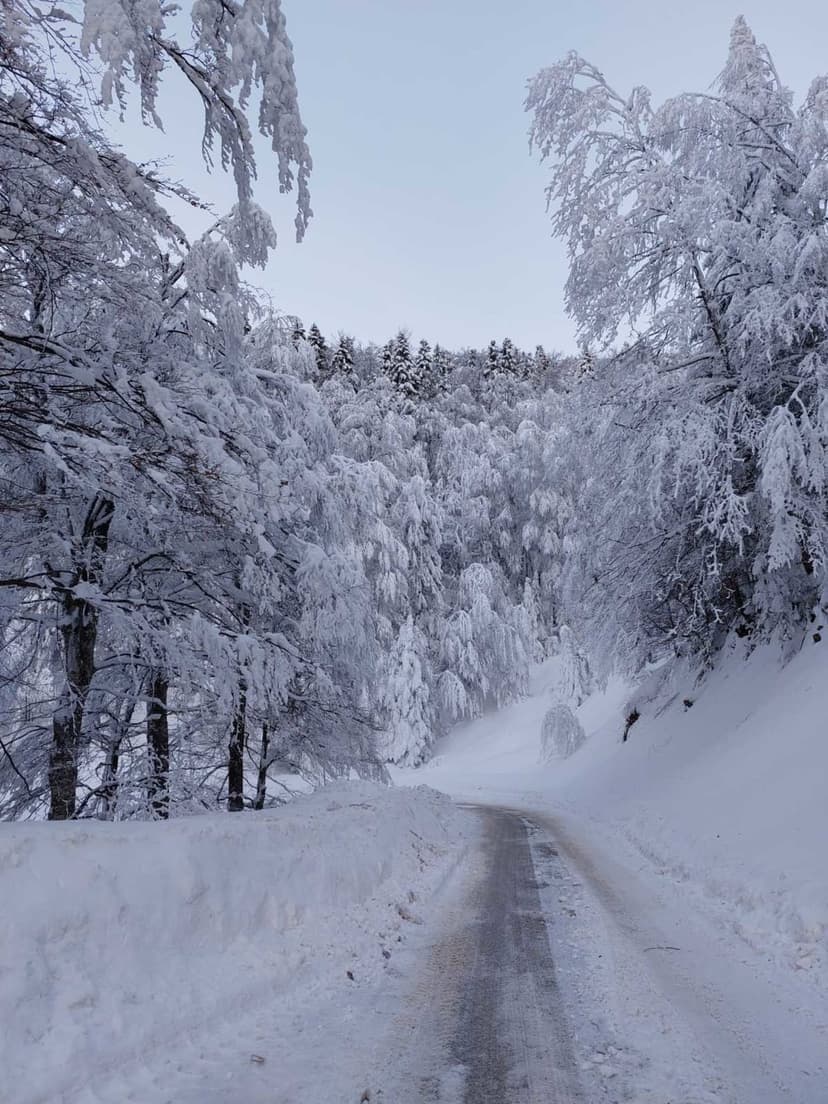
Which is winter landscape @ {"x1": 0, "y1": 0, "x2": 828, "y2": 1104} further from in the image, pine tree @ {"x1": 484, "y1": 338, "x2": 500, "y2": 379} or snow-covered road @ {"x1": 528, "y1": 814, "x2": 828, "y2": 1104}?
pine tree @ {"x1": 484, "y1": 338, "x2": 500, "y2": 379}

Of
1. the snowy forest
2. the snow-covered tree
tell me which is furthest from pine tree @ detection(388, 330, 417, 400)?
the snow-covered tree

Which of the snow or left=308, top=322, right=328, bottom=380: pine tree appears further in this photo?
left=308, top=322, right=328, bottom=380: pine tree

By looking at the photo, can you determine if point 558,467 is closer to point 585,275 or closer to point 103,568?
point 585,275

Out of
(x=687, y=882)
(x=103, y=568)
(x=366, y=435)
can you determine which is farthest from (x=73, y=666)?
(x=366, y=435)

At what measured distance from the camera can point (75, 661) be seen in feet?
24.5

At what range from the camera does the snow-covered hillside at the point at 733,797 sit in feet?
20.0

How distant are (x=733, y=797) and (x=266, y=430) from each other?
8.48m

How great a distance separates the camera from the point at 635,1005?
13.4 ft

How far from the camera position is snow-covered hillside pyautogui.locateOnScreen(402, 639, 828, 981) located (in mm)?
6105

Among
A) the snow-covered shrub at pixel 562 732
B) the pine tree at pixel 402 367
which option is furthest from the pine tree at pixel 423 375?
the snow-covered shrub at pixel 562 732

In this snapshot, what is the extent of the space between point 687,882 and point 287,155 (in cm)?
849

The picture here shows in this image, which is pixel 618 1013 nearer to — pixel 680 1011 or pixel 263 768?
pixel 680 1011

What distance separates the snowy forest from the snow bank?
180 cm

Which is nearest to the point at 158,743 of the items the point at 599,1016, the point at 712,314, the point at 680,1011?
the point at 599,1016
